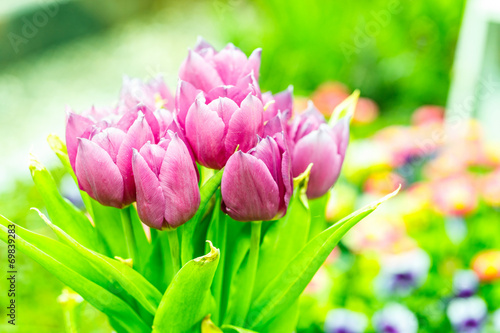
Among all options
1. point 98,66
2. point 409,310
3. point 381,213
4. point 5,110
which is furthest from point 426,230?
point 98,66

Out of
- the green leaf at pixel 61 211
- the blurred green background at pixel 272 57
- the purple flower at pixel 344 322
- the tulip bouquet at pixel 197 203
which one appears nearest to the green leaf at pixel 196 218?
the tulip bouquet at pixel 197 203

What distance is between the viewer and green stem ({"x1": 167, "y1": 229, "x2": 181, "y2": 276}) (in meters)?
0.53

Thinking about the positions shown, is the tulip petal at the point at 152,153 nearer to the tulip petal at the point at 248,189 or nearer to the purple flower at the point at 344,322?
the tulip petal at the point at 248,189

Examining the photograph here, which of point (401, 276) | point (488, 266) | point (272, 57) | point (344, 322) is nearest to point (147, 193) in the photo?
point (344, 322)

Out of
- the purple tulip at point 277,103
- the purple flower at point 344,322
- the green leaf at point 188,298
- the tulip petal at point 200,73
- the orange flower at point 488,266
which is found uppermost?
the tulip petal at point 200,73

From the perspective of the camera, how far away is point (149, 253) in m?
0.58

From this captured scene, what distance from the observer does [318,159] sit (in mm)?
561

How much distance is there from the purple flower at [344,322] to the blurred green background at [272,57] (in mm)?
1230

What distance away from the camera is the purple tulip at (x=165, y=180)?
1.54 ft

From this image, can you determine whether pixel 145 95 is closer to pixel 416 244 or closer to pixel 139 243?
pixel 139 243

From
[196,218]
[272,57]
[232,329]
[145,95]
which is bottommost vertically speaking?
[232,329]

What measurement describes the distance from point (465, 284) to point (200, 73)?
43.0 inches

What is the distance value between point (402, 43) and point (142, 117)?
9.26 ft

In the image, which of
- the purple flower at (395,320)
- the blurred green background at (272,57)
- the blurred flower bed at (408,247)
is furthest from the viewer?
the blurred green background at (272,57)
